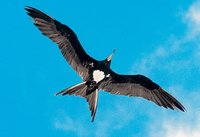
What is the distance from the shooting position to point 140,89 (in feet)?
72.6

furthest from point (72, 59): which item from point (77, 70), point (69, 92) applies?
point (69, 92)

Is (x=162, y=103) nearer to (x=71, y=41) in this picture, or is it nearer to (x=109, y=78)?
(x=109, y=78)

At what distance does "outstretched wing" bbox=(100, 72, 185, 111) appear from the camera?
21.8 metres

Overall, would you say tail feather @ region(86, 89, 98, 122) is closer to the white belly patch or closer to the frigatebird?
the frigatebird

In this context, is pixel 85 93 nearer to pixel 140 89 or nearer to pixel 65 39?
pixel 65 39

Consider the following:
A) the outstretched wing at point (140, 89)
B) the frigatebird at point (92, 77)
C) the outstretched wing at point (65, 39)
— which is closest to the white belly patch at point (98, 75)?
the frigatebird at point (92, 77)

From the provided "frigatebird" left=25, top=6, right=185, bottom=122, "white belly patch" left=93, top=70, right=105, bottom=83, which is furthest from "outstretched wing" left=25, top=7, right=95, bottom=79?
"white belly patch" left=93, top=70, right=105, bottom=83

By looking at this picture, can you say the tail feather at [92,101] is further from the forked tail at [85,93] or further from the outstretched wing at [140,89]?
the outstretched wing at [140,89]

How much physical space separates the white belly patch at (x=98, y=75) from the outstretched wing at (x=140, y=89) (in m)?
0.83

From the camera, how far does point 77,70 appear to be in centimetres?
2106

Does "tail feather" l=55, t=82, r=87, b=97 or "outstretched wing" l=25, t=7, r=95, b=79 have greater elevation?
"outstretched wing" l=25, t=7, r=95, b=79

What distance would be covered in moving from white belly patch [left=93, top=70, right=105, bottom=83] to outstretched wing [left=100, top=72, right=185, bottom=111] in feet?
2.73

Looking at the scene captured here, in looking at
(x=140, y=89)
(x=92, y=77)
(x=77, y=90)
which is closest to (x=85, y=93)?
(x=77, y=90)

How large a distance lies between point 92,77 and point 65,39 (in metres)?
1.59
